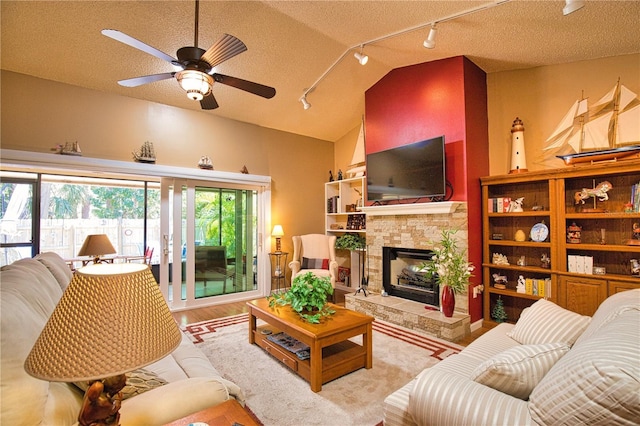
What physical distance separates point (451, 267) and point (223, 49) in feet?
10.1

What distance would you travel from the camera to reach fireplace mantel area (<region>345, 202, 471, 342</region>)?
11.1ft

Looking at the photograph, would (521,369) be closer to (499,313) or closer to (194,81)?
(194,81)

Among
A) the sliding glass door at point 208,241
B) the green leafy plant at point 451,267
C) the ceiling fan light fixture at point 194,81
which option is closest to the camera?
the ceiling fan light fixture at point 194,81

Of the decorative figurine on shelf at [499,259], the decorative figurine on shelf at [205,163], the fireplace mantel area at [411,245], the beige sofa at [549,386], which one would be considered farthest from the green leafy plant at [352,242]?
the beige sofa at [549,386]

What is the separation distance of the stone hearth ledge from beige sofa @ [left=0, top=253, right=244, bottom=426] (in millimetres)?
2532

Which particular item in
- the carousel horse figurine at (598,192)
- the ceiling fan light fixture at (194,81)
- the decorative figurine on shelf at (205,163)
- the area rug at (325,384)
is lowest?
the area rug at (325,384)

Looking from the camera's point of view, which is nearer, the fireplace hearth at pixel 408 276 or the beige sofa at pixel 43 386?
the beige sofa at pixel 43 386

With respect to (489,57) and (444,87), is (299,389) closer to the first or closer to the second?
(444,87)

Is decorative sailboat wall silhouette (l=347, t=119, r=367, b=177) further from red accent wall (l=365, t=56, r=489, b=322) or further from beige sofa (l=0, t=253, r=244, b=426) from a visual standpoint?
beige sofa (l=0, t=253, r=244, b=426)

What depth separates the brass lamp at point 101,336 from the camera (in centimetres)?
69

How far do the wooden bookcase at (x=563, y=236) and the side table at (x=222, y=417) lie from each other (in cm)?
348

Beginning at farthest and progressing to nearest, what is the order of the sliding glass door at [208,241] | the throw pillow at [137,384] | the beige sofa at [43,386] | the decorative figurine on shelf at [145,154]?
1. the sliding glass door at [208,241]
2. the decorative figurine on shelf at [145,154]
3. the throw pillow at [137,384]
4. the beige sofa at [43,386]

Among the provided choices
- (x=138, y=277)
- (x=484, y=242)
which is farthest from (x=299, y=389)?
(x=484, y=242)

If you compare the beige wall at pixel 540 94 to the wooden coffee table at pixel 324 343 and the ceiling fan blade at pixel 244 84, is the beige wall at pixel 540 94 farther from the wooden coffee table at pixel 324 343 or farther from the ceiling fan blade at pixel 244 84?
the ceiling fan blade at pixel 244 84
